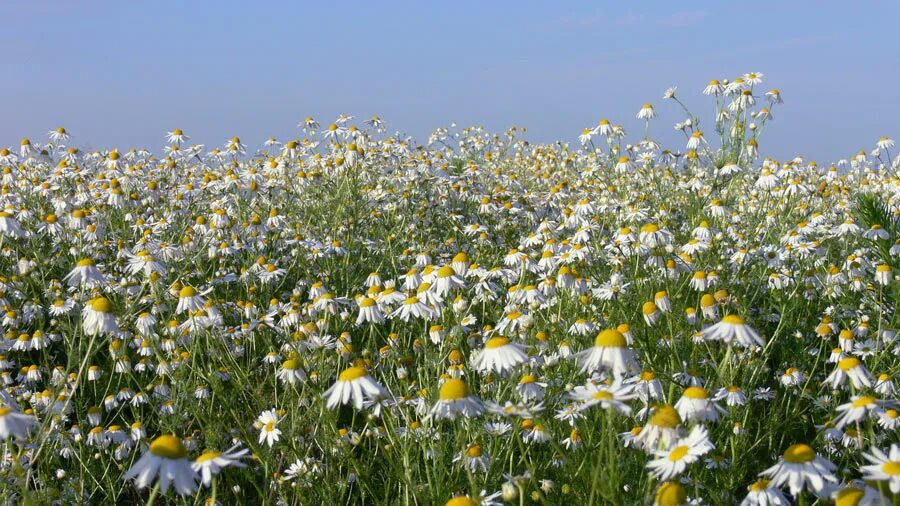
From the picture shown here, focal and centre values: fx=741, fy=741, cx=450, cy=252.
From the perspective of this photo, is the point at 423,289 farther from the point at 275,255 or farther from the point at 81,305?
the point at 275,255

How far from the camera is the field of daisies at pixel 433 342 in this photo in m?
2.54

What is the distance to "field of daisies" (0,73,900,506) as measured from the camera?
8.34 ft

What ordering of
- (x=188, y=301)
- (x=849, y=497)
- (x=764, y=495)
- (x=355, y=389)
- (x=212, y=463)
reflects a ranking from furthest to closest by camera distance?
(x=188, y=301)
(x=355, y=389)
(x=764, y=495)
(x=212, y=463)
(x=849, y=497)

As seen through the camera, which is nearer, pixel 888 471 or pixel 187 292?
pixel 888 471

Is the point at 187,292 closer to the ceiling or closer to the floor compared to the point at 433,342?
closer to the ceiling

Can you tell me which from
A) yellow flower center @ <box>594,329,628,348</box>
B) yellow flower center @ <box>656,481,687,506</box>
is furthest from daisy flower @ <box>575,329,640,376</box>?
yellow flower center @ <box>656,481,687,506</box>

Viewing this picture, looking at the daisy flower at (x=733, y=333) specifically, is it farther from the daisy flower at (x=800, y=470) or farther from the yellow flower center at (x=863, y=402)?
the daisy flower at (x=800, y=470)

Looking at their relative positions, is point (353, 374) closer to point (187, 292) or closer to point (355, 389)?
point (355, 389)

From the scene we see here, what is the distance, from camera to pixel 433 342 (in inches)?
162

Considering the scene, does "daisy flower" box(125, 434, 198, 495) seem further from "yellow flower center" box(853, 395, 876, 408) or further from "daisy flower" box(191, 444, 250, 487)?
"yellow flower center" box(853, 395, 876, 408)

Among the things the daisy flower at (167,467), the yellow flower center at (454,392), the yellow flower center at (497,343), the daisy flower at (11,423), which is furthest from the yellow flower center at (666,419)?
the daisy flower at (11,423)

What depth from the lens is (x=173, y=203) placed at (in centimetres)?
736

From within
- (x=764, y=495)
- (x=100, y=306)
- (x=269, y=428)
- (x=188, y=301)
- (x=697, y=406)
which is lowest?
(x=269, y=428)

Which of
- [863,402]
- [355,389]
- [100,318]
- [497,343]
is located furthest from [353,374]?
[863,402]
